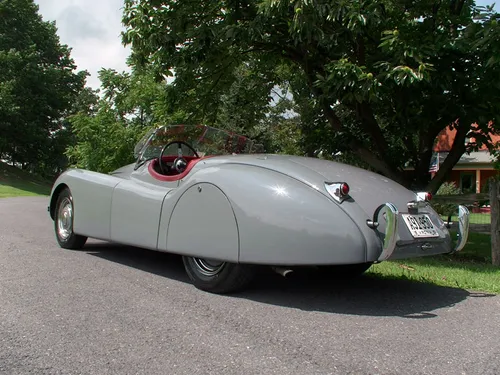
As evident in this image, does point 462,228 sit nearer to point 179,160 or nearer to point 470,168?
point 179,160

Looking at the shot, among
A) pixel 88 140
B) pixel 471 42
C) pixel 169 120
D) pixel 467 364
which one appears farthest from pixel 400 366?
pixel 88 140

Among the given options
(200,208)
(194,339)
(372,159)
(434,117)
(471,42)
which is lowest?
(194,339)

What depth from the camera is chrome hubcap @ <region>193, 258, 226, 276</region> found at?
4.03 metres

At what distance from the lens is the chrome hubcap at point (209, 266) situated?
13.2ft

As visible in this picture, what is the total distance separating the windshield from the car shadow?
1251mm

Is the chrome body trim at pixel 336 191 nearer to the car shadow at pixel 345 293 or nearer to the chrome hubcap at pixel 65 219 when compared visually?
the car shadow at pixel 345 293

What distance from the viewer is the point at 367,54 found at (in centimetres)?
848

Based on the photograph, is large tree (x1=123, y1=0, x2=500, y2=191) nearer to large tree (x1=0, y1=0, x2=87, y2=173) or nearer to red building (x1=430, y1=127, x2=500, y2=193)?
red building (x1=430, y1=127, x2=500, y2=193)

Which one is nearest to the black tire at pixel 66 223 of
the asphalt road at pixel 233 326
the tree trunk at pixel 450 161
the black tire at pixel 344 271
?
the asphalt road at pixel 233 326

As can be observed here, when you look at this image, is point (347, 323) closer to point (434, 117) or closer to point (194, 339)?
point (194, 339)

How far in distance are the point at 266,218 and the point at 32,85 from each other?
33526 mm

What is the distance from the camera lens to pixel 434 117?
7.53m

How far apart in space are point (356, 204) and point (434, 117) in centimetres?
454

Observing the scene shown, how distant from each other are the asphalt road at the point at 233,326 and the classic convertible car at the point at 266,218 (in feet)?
1.15
